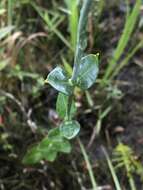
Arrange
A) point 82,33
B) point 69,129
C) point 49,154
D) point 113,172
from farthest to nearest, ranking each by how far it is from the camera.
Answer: point 113,172, point 49,154, point 69,129, point 82,33

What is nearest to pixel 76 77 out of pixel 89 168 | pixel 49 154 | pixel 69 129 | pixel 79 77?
pixel 79 77

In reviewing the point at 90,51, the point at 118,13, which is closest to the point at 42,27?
the point at 90,51

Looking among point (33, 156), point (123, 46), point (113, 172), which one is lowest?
point (113, 172)

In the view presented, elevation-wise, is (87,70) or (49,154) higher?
(87,70)

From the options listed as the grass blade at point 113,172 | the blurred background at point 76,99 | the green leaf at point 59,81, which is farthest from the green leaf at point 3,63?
the green leaf at point 59,81

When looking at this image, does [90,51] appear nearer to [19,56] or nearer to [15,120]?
[19,56]

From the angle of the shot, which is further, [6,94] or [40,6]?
[40,6]

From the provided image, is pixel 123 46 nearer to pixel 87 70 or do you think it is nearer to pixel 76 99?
pixel 76 99
